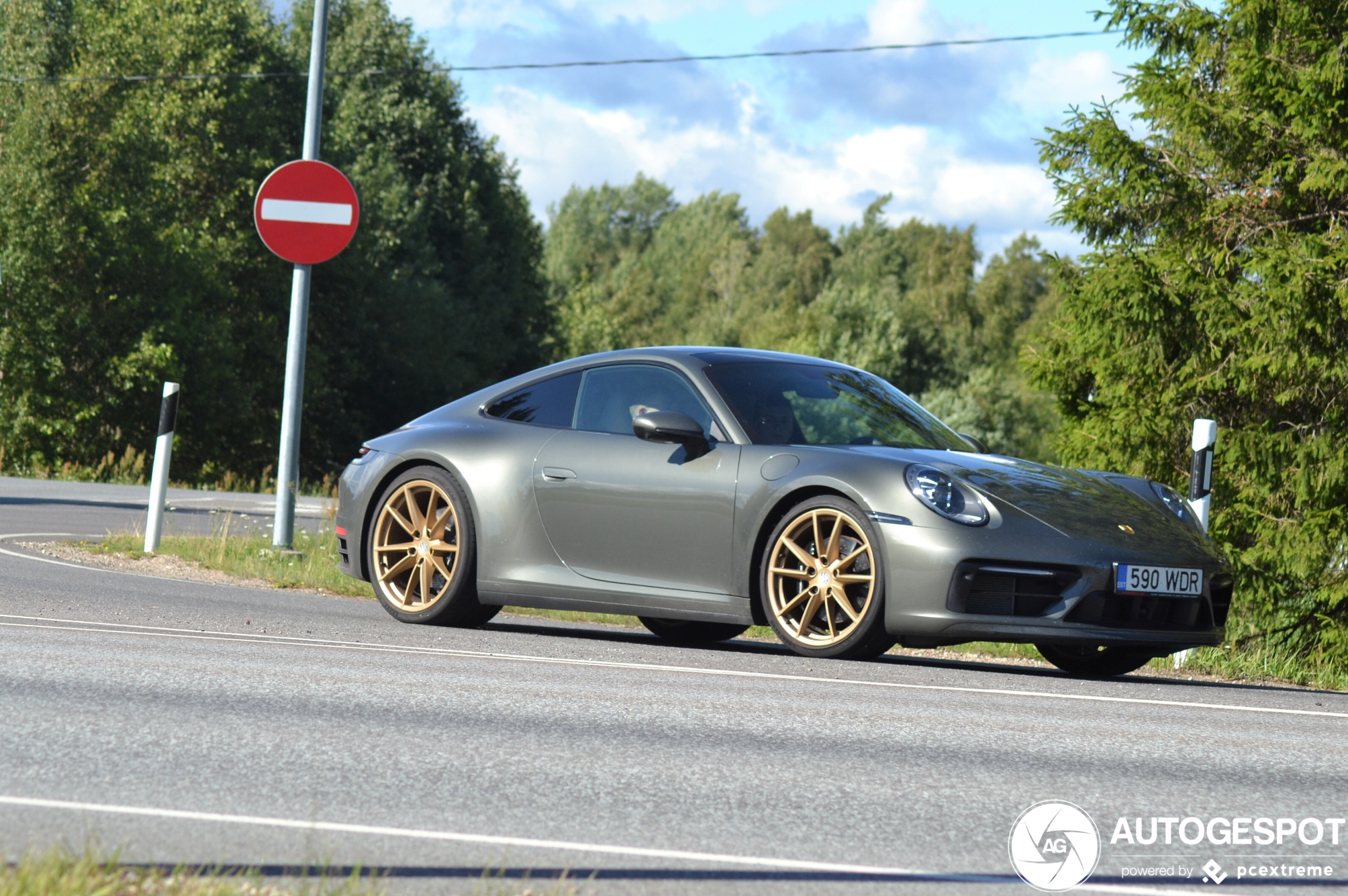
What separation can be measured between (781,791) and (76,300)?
34010mm

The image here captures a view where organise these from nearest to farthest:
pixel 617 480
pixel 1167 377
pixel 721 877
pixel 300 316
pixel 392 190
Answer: pixel 721 877
pixel 617 480
pixel 300 316
pixel 1167 377
pixel 392 190

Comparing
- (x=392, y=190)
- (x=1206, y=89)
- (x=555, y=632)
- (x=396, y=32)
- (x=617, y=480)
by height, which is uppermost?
(x=396, y=32)

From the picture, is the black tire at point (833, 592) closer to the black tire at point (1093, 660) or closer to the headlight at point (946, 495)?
the headlight at point (946, 495)

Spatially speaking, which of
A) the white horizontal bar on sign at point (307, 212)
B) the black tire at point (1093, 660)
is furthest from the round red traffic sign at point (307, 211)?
the black tire at point (1093, 660)

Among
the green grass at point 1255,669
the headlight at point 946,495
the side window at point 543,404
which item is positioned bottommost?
the green grass at point 1255,669

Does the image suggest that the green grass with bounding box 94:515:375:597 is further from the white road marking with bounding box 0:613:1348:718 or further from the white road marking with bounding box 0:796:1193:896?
the white road marking with bounding box 0:796:1193:896

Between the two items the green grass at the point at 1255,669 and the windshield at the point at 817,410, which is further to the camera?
the green grass at the point at 1255,669

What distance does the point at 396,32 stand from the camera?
53.1 metres

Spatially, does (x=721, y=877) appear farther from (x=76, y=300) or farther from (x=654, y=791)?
(x=76, y=300)

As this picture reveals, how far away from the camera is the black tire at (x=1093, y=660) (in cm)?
765

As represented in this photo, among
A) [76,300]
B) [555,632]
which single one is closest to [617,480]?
[555,632]

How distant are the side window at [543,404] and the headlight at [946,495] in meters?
2.06

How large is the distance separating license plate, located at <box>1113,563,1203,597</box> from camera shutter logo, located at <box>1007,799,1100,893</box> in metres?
2.72

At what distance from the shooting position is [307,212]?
12.4 meters
